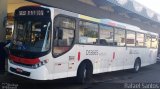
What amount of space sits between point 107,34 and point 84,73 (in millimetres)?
2787

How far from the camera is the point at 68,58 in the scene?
1145 centimetres

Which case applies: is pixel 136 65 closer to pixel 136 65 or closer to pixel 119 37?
pixel 136 65

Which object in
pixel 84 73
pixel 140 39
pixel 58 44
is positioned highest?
pixel 140 39

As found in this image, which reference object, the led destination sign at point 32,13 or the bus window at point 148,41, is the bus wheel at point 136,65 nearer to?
the bus window at point 148,41

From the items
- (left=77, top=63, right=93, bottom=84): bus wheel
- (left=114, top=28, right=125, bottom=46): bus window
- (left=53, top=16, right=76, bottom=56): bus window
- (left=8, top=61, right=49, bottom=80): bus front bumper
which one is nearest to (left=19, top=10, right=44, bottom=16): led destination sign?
(left=53, top=16, right=76, bottom=56): bus window

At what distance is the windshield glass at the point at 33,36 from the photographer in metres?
10.3

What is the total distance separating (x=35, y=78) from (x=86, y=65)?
3.34 m

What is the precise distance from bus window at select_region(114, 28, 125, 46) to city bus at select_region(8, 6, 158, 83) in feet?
1.31

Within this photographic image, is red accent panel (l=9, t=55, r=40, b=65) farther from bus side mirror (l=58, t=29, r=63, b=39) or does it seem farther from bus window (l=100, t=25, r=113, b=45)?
bus window (l=100, t=25, r=113, b=45)

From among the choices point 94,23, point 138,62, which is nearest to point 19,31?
point 94,23

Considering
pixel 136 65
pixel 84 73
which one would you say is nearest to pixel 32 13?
pixel 84 73

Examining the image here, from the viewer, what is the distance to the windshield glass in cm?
1034

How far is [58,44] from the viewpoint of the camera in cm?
1082

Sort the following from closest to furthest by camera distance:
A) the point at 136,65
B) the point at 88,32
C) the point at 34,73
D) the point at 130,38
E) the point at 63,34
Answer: the point at 34,73, the point at 63,34, the point at 88,32, the point at 130,38, the point at 136,65
